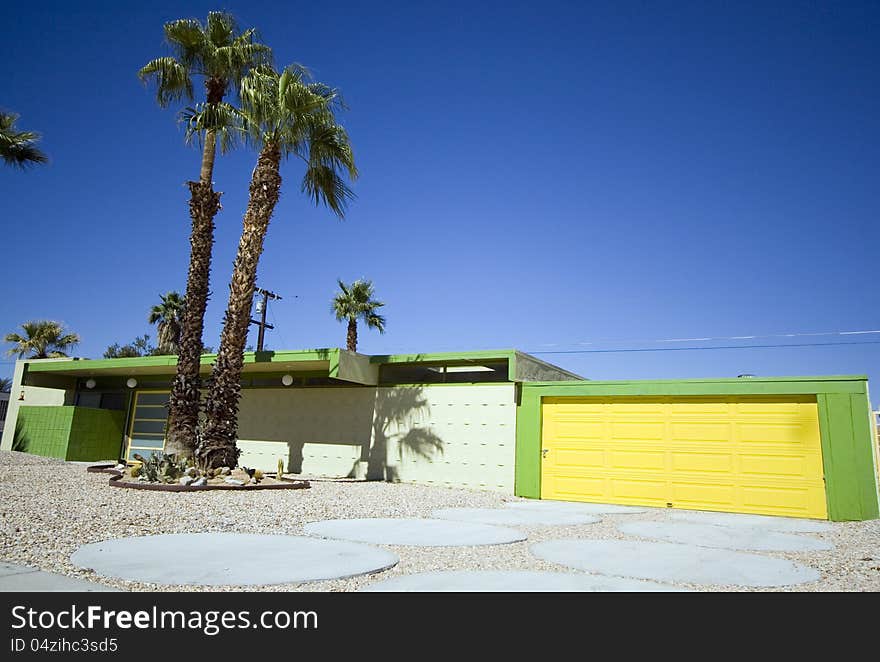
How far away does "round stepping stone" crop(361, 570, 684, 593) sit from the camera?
11.4 ft

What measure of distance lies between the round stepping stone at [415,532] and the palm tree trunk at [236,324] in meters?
5.09

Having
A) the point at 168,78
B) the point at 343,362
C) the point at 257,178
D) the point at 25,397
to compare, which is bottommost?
the point at 25,397

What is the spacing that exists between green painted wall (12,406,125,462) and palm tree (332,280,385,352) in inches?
467

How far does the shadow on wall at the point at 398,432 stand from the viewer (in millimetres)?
14047

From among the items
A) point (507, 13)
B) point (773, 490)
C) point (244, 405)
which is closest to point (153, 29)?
point (507, 13)

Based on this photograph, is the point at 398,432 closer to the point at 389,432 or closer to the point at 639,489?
the point at 389,432

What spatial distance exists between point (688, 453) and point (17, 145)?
16862 mm

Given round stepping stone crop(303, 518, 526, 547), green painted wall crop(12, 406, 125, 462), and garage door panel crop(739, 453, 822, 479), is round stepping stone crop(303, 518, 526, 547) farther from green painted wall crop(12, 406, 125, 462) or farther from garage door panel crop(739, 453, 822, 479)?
green painted wall crop(12, 406, 125, 462)

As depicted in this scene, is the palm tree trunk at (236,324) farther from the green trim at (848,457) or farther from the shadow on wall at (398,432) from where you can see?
the green trim at (848,457)

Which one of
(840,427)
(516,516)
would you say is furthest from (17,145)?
(840,427)

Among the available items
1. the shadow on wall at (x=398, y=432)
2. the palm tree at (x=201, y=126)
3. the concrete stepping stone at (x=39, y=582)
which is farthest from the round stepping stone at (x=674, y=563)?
the palm tree at (x=201, y=126)

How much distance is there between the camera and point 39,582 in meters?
3.21
